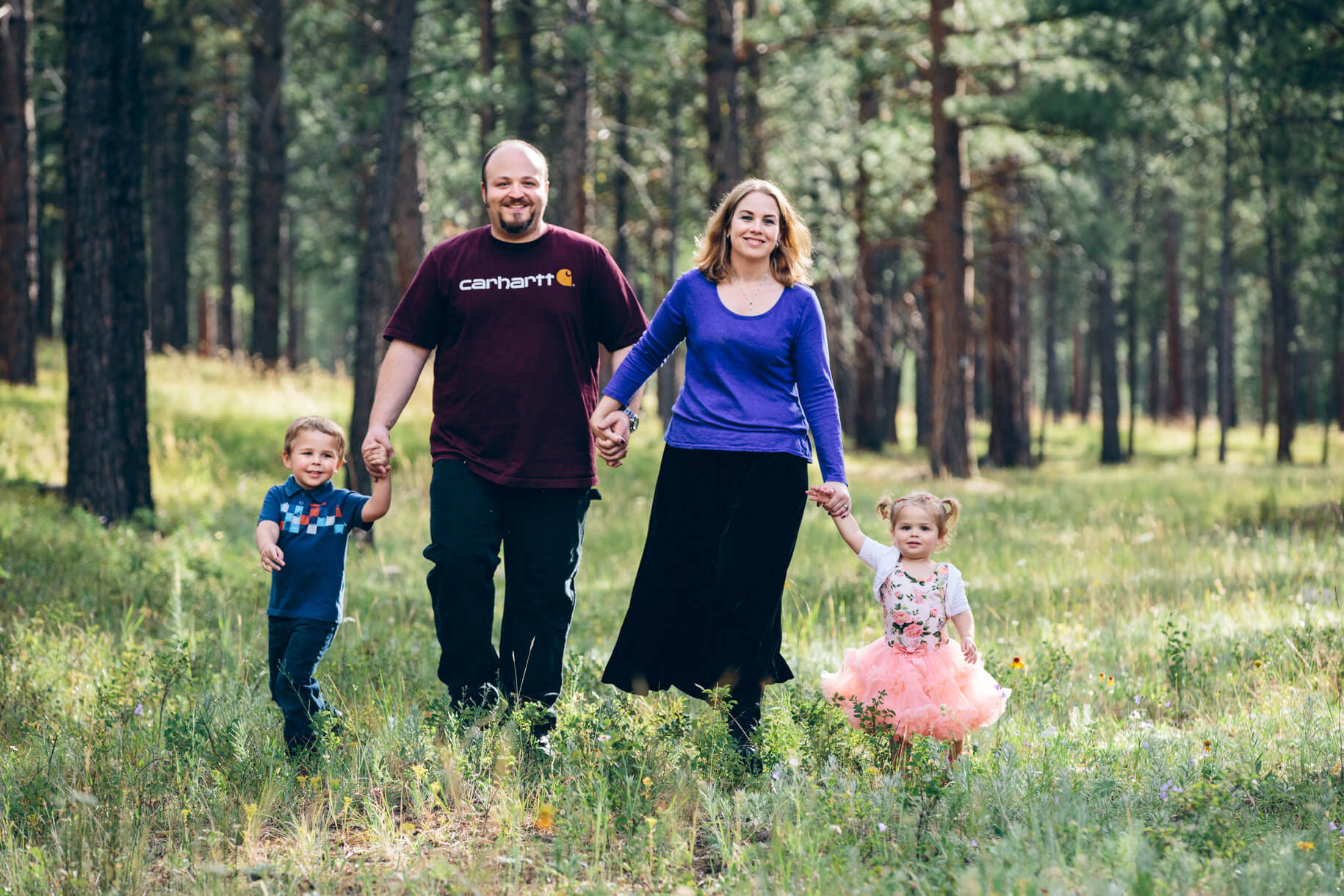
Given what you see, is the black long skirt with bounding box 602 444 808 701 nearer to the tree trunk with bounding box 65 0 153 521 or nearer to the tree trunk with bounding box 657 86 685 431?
the tree trunk with bounding box 65 0 153 521

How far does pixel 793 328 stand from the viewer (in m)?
4.12

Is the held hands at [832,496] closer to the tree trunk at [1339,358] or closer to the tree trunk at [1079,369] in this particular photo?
the tree trunk at [1339,358]

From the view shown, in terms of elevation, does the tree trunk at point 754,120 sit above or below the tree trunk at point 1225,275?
above

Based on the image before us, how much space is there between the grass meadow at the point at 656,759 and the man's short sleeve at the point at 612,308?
1.46m

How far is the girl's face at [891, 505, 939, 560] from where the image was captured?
3.99 meters

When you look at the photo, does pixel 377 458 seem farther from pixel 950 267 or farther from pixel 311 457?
pixel 950 267

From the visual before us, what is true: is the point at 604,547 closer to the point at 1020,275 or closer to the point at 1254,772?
the point at 1254,772

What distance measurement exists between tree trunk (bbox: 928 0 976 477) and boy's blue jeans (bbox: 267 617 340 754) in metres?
13.8

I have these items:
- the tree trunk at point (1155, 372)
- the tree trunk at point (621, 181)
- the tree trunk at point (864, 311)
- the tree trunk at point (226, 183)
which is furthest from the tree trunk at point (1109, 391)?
the tree trunk at point (226, 183)

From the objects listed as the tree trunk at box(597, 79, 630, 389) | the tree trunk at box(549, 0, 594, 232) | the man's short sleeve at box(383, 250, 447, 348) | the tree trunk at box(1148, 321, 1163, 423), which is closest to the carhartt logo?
the man's short sleeve at box(383, 250, 447, 348)

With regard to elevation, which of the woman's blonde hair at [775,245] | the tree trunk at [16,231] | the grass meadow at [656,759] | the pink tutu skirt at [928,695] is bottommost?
the grass meadow at [656,759]

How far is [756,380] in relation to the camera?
4.12 meters

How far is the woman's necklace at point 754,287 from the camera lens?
4160mm

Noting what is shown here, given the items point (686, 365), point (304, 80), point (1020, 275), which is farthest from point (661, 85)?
point (686, 365)
